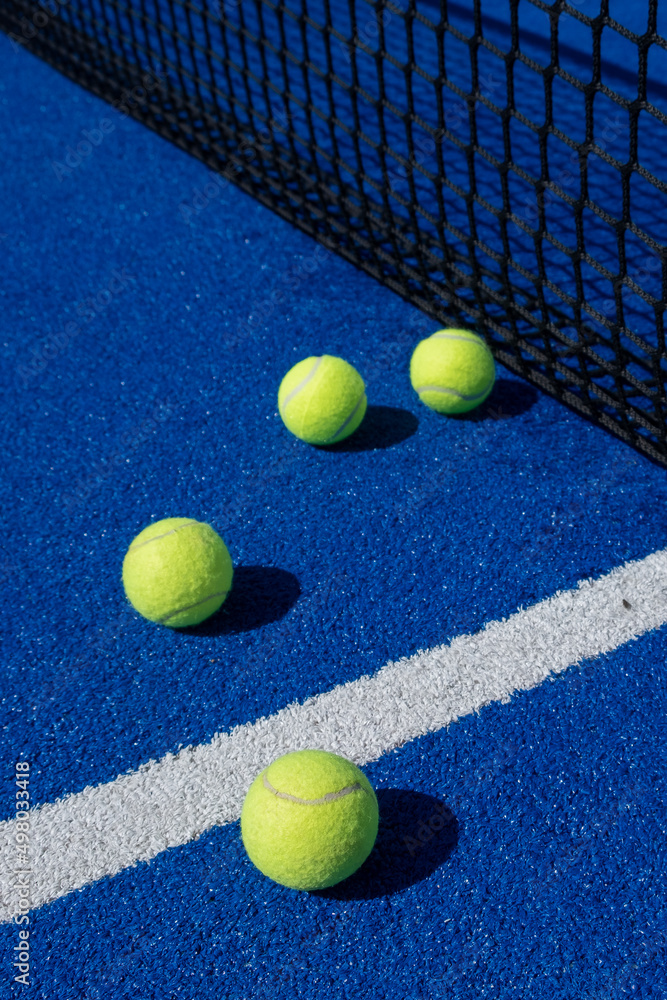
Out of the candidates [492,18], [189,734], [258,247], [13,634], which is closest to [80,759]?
[189,734]

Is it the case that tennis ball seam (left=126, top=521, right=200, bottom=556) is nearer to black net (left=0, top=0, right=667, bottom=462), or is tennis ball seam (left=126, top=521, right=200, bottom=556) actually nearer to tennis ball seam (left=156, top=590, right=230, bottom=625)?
tennis ball seam (left=156, top=590, right=230, bottom=625)

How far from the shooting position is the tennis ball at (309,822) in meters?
1.62

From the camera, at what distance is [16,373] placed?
3125mm

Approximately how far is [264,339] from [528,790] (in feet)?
6.03

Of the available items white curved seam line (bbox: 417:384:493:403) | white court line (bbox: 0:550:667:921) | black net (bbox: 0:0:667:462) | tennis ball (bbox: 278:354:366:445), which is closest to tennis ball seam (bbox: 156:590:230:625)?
white court line (bbox: 0:550:667:921)

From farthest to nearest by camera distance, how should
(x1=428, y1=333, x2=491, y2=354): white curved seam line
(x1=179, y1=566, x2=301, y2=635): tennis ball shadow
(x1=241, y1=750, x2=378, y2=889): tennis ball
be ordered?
(x1=428, y1=333, x2=491, y2=354): white curved seam line < (x1=179, y1=566, x2=301, y2=635): tennis ball shadow < (x1=241, y1=750, x2=378, y2=889): tennis ball

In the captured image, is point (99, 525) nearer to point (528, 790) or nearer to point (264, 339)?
point (264, 339)

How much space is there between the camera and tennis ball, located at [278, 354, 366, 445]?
101 inches

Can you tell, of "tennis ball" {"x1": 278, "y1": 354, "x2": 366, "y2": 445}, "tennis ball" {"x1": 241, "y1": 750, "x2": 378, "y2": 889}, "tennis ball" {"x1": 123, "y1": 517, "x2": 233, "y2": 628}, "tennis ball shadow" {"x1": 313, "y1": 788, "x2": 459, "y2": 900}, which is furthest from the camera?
"tennis ball" {"x1": 278, "y1": 354, "x2": 366, "y2": 445}

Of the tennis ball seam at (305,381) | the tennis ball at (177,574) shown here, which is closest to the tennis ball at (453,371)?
the tennis ball seam at (305,381)

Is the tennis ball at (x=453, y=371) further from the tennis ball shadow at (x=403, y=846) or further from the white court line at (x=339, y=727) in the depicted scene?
the tennis ball shadow at (x=403, y=846)

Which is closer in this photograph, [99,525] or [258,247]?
[99,525]

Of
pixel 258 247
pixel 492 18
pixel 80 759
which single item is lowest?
pixel 80 759

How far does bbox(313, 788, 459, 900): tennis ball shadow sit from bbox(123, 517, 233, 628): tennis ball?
61 cm
